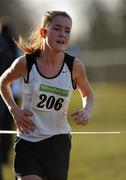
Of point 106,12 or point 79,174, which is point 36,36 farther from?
point 106,12

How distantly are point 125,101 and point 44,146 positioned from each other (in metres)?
19.2

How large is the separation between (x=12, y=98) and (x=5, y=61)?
4.55 m

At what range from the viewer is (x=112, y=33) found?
3803 cm

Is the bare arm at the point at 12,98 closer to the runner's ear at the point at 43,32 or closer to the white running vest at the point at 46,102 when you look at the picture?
the white running vest at the point at 46,102

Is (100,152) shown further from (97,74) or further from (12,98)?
(97,74)

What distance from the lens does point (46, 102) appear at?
7008 mm

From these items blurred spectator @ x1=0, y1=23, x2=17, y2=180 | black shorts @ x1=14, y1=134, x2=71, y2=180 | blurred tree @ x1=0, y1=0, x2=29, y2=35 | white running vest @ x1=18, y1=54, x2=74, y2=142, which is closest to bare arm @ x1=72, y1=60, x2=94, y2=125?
white running vest @ x1=18, y1=54, x2=74, y2=142

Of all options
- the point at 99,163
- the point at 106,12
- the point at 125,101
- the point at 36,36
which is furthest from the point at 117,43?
the point at 36,36

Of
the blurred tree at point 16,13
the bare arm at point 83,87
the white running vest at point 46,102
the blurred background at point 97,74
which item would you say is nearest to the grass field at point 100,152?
the blurred background at point 97,74

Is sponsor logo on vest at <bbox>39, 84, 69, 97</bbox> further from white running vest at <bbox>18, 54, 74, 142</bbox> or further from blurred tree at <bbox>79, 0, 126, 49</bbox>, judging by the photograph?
blurred tree at <bbox>79, 0, 126, 49</bbox>

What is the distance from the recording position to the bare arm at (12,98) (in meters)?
6.88

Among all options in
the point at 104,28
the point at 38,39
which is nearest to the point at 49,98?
the point at 38,39

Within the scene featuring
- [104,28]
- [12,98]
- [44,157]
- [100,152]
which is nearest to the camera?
[44,157]

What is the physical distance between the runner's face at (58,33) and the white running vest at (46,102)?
0.23 m
